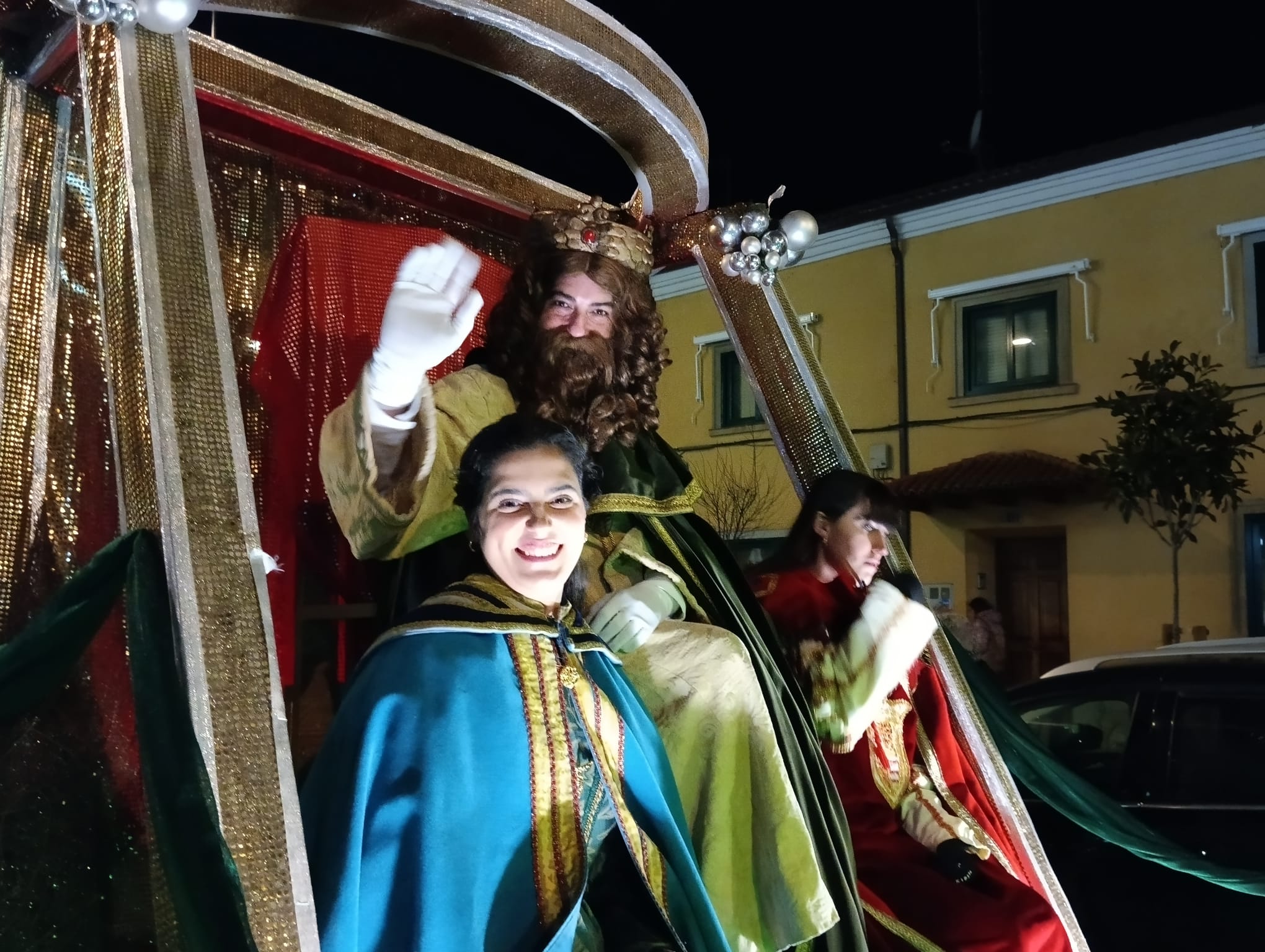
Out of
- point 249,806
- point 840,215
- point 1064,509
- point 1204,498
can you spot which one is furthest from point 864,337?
point 249,806

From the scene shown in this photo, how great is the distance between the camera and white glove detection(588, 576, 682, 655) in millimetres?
1442

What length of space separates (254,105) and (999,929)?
183 centimetres

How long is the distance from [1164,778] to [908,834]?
1267mm

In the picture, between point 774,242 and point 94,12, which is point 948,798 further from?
point 94,12

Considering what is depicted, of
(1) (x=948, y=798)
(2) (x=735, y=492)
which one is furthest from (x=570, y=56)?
(2) (x=735, y=492)

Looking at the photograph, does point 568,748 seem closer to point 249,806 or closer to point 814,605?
point 249,806

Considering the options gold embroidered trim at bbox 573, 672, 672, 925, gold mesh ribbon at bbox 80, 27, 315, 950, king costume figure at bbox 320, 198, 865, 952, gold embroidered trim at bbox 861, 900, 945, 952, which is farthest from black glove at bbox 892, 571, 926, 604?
gold mesh ribbon at bbox 80, 27, 315, 950

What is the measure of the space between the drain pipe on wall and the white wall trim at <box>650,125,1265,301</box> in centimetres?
8

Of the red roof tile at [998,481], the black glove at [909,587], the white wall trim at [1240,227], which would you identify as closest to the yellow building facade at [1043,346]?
the white wall trim at [1240,227]

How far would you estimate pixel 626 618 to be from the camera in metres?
1.45

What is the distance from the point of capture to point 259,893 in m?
0.96

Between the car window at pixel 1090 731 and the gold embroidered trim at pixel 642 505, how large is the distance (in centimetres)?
162

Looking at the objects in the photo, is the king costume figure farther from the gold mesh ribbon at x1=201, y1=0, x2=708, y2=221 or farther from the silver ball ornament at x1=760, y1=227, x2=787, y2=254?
the silver ball ornament at x1=760, y1=227, x2=787, y2=254

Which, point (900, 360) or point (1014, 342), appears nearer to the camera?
point (1014, 342)
